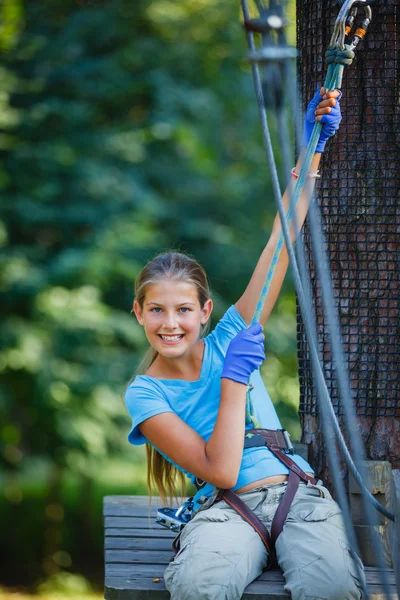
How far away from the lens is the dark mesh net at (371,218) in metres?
2.61

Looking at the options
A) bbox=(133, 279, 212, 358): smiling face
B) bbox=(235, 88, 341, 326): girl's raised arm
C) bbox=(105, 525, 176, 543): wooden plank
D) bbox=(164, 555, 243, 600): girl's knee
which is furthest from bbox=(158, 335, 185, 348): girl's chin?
bbox=(105, 525, 176, 543): wooden plank

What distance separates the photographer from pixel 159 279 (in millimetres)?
2566

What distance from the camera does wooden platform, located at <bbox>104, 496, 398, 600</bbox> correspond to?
2.23m

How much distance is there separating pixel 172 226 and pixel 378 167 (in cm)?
548

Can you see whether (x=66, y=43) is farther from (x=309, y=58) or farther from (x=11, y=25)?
(x=309, y=58)

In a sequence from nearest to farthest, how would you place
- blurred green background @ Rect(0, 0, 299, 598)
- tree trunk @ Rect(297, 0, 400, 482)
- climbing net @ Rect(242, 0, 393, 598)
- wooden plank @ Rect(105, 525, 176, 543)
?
1. climbing net @ Rect(242, 0, 393, 598)
2. tree trunk @ Rect(297, 0, 400, 482)
3. wooden plank @ Rect(105, 525, 176, 543)
4. blurred green background @ Rect(0, 0, 299, 598)

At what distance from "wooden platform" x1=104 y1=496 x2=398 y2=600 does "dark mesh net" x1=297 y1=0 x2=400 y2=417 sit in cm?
59

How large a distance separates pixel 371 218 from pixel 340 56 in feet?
2.07

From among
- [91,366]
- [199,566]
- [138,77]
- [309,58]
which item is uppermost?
[138,77]

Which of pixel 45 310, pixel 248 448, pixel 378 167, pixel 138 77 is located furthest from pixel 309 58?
pixel 138 77

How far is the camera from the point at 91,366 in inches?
288

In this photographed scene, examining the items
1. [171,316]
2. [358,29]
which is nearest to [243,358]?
[171,316]

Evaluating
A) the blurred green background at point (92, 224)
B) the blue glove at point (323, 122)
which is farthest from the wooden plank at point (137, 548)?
the blurred green background at point (92, 224)

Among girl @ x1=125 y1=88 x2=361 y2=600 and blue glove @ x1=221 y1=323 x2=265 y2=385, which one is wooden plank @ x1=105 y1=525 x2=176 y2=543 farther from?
blue glove @ x1=221 y1=323 x2=265 y2=385
